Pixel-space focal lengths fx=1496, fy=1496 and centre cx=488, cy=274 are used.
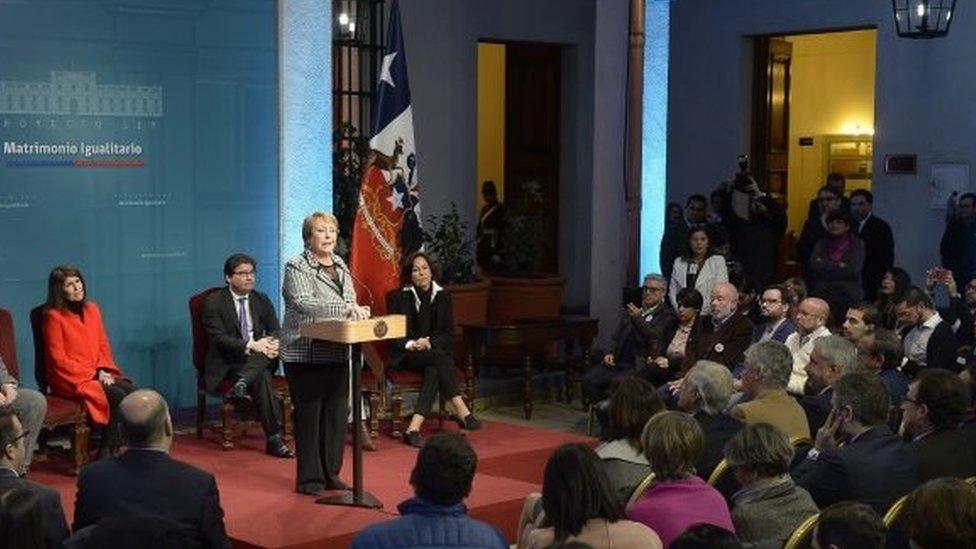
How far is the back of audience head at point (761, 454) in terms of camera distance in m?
4.90

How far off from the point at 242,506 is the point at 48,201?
264 centimetres

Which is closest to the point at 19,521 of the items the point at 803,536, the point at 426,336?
the point at 803,536

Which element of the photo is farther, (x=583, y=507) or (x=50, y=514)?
(x=50, y=514)

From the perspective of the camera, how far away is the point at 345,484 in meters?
7.71

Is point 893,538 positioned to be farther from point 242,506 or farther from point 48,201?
point 48,201

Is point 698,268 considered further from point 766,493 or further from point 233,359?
point 766,493

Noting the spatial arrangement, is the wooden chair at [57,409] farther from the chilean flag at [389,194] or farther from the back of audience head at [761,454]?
the back of audience head at [761,454]

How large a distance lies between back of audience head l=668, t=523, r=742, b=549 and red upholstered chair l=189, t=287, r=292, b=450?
217 inches

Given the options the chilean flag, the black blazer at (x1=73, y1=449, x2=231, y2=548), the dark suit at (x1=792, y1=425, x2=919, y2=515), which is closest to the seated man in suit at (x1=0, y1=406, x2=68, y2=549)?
the black blazer at (x1=73, y1=449, x2=231, y2=548)

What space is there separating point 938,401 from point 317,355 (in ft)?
10.1

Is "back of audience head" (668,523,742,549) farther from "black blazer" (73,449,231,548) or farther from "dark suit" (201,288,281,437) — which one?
"dark suit" (201,288,281,437)

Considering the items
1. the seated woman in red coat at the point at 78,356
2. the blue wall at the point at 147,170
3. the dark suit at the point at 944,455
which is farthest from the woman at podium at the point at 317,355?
the dark suit at the point at 944,455

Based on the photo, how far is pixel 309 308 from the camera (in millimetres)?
7352

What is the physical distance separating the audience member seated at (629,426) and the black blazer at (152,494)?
1.42 m
